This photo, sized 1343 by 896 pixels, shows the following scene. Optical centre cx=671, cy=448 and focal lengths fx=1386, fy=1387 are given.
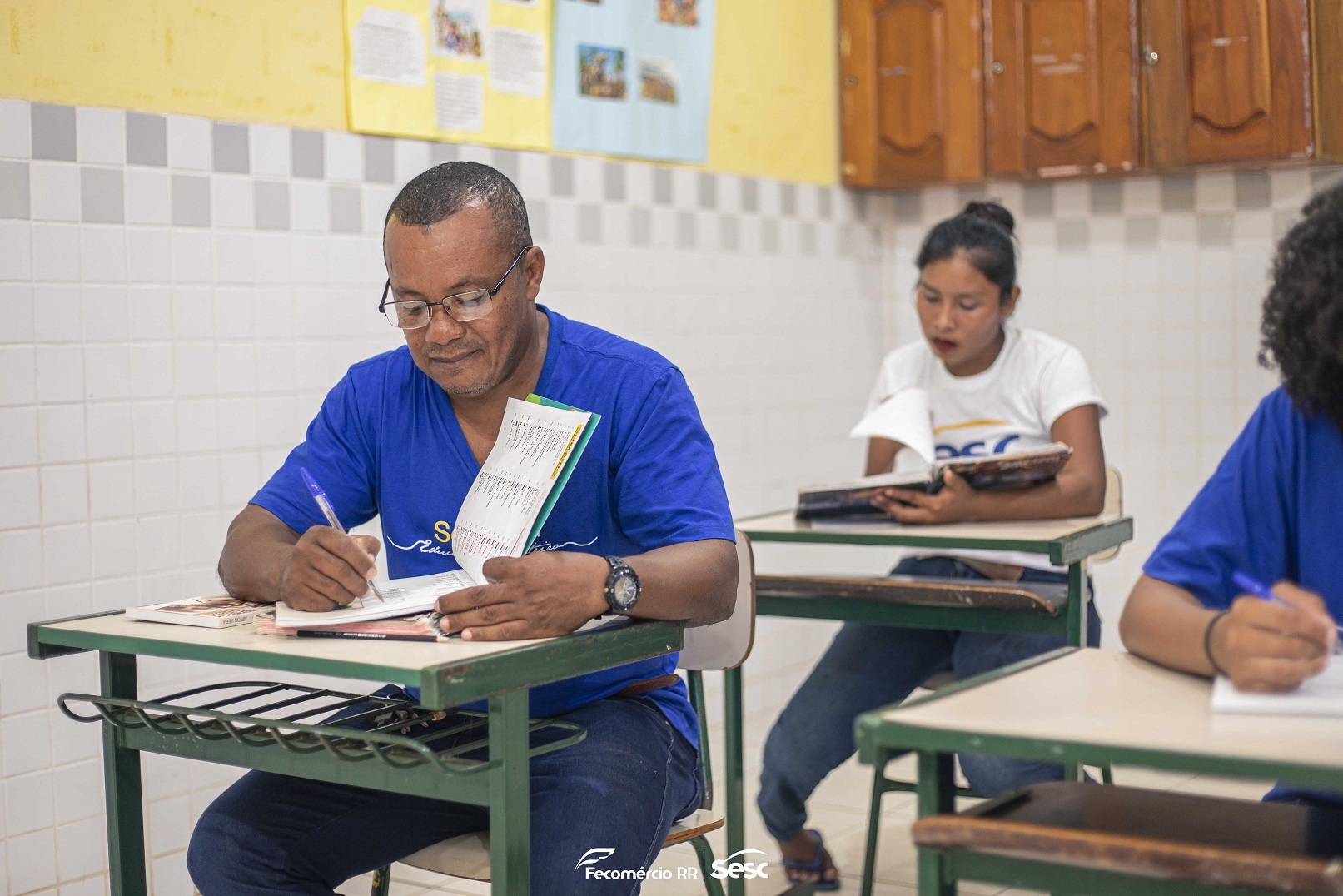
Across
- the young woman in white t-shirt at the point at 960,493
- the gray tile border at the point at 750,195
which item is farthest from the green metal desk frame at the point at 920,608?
the gray tile border at the point at 750,195

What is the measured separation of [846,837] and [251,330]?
6.20ft

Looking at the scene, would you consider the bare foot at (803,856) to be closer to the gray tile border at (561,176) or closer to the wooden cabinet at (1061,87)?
the gray tile border at (561,176)

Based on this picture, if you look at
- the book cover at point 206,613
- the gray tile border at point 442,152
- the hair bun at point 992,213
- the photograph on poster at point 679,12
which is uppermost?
the photograph on poster at point 679,12

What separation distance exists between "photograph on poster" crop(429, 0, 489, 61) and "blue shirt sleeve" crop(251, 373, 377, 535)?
4.75 ft

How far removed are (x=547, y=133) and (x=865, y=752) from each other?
2.60 meters

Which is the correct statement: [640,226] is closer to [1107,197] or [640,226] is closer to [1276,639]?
[1107,197]

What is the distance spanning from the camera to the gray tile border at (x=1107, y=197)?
455 centimetres

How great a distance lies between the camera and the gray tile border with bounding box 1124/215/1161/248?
14.8 feet

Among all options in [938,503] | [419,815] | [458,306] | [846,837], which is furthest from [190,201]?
[846,837]

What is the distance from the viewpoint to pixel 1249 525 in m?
1.55

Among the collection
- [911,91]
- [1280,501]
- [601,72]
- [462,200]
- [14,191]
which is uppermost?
[911,91]

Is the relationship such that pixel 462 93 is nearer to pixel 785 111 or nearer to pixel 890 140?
pixel 785 111

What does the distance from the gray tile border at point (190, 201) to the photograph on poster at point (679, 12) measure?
5.24ft

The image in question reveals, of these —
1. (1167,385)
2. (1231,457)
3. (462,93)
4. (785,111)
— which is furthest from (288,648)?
(1167,385)
